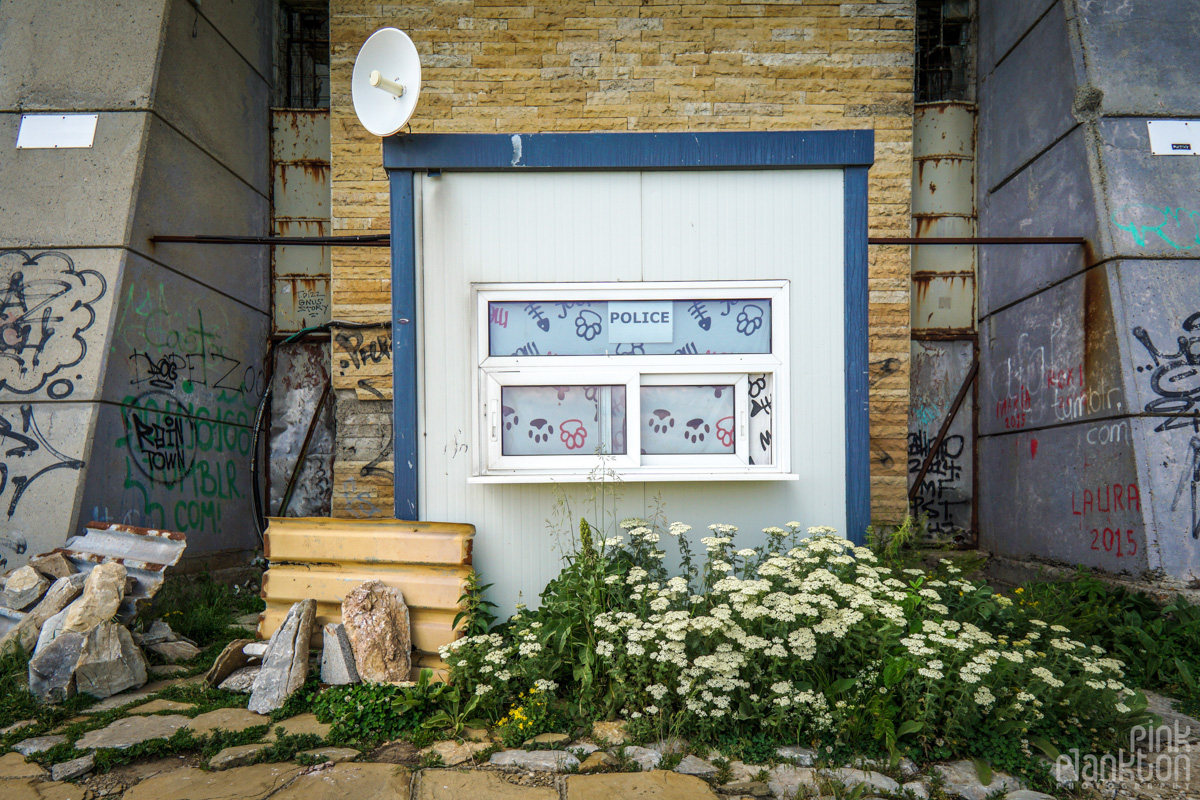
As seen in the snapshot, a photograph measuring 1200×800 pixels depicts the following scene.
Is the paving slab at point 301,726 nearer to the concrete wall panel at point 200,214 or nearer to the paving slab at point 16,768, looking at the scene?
the paving slab at point 16,768

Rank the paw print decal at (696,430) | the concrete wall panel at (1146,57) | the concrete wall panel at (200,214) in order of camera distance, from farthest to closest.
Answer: the concrete wall panel at (200,214) < the concrete wall panel at (1146,57) < the paw print decal at (696,430)

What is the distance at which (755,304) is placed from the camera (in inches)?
154

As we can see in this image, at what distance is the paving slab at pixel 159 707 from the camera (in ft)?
10.8

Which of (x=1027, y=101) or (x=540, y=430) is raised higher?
(x=1027, y=101)

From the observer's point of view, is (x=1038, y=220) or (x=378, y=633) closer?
(x=378, y=633)

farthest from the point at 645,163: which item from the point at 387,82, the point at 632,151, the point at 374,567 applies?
the point at 374,567

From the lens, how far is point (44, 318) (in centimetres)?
505

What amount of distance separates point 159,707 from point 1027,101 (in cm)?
877

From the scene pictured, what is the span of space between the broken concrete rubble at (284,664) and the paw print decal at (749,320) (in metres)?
3.12

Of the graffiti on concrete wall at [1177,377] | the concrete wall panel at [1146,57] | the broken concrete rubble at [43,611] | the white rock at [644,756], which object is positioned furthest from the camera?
the concrete wall panel at [1146,57]

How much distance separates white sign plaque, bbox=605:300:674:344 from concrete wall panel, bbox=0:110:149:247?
175 inches

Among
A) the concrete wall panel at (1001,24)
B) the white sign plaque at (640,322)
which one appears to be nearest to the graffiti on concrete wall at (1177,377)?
the concrete wall panel at (1001,24)

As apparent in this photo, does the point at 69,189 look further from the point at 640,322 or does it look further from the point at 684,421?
the point at 684,421

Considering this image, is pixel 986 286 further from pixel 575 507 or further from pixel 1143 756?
pixel 575 507
